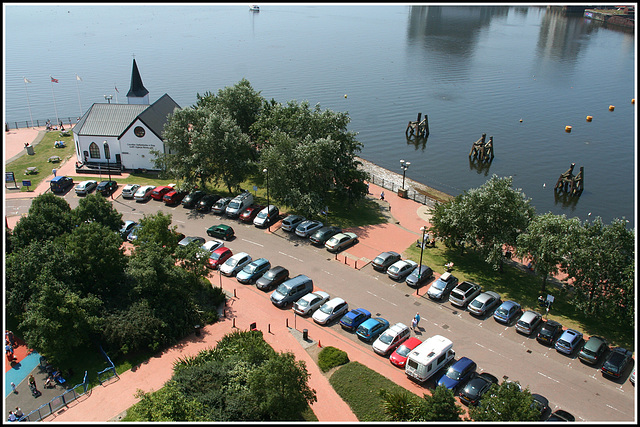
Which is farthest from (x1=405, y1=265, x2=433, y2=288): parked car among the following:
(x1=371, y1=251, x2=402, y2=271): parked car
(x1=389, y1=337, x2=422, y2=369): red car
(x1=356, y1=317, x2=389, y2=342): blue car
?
(x1=389, y1=337, x2=422, y2=369): red car

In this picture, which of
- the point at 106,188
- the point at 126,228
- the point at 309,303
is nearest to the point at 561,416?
the point at 309,303

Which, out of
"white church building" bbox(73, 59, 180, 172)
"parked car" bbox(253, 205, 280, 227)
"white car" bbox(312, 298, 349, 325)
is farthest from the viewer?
"white church building" bbox(73, 59, 180, 172)

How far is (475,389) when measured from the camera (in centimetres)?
2642

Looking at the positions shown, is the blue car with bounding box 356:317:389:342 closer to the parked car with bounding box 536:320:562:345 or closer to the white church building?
the parked car with bounding box 536:320:562:345

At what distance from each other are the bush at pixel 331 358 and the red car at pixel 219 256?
13.3m

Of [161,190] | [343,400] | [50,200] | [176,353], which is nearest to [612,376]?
[343,400]

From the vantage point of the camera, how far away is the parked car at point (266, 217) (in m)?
46.2

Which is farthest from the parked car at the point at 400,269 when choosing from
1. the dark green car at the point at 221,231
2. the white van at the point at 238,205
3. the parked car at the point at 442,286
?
the white van at the point at 238,205

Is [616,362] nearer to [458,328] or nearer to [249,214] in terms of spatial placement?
[458,328]

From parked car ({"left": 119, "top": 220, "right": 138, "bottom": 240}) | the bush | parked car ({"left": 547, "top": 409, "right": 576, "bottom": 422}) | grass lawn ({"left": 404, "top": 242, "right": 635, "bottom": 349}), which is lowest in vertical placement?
grass lawn ({"left": 404, "top": 242, "right": 635, "bottom": 349})

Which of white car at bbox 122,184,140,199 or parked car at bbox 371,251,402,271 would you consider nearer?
parked car at bbox 371,251,402,271

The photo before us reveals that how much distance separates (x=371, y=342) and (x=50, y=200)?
26.0 m

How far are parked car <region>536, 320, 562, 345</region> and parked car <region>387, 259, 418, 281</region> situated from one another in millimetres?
10525

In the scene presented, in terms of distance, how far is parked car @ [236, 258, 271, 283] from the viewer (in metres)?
37.1
